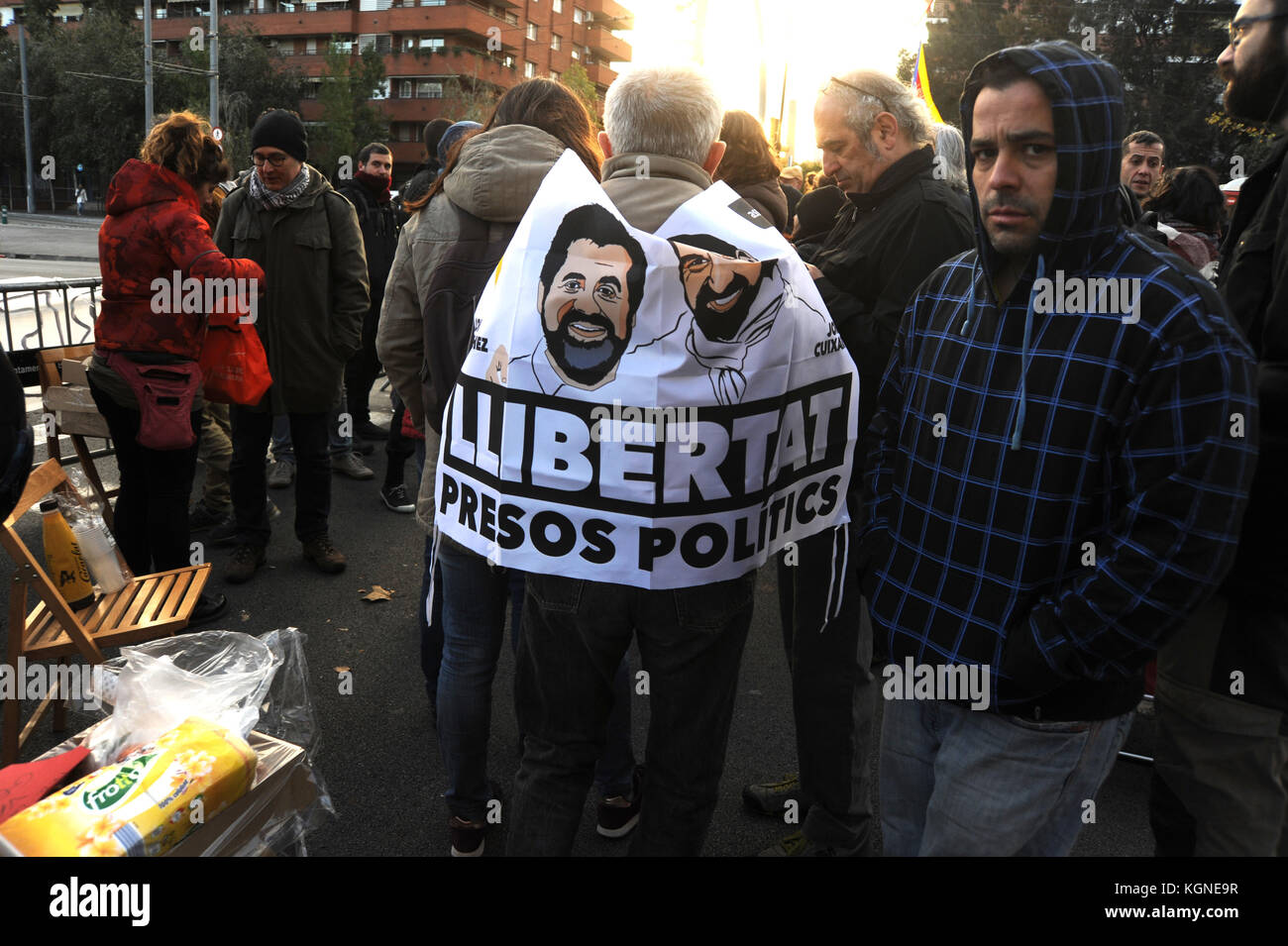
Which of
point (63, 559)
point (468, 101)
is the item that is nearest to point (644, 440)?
point (63, 559)

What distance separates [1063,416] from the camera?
5.20 ft

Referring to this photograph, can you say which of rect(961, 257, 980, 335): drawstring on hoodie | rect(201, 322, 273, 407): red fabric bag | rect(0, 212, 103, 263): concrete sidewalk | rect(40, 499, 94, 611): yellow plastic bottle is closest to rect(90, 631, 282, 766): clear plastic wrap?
rect(40, 499, 94, 611): yellow plastic bottle

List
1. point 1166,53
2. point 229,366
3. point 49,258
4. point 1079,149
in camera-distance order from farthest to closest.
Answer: point 1166,53
point 49,258
point 229,366
point 1079,149

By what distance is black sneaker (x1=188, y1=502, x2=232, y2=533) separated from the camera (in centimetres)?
521

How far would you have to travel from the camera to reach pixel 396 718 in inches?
136

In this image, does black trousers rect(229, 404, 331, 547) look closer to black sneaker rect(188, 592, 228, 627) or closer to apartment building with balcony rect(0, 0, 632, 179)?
black sneaker rect(188, 592, 228, 627)

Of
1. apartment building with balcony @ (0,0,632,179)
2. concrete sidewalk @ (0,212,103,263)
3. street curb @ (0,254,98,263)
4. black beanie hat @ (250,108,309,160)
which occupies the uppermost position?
apartment building with balcony @ (0,0,632,179)

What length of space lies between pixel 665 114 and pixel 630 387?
609 mm

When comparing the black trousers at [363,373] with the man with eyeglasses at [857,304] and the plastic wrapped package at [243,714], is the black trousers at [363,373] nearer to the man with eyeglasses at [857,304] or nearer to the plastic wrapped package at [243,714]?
the plastic wrapped package at [243,714]

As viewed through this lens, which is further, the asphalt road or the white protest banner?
the asphalt road

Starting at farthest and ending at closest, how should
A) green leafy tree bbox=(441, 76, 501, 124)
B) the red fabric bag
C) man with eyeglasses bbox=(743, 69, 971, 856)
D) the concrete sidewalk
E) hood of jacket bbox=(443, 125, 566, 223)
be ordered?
green leafy tree bbox=(441, 76, 501, 124) < the concrete sidewalk < the red fabric bag < man with eyeglasses bbox=(743, 69, 971, 856) < hood of jacket bbox=(443, 125, 566, 223)

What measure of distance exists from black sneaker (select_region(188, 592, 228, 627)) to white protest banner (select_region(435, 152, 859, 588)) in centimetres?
279

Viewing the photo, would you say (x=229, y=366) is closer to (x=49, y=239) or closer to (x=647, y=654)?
(x=647, y=654)
